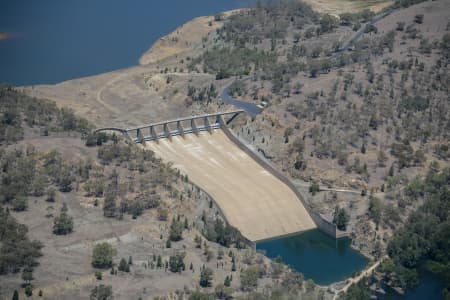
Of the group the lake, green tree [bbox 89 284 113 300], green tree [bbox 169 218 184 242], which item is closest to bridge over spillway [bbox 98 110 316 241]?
the lake

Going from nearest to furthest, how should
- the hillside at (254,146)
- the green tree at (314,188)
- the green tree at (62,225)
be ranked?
the hillside at (254,146) < the green tree at (62,225) < the green tree at (314,188)

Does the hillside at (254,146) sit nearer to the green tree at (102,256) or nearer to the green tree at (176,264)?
the green tree at (176,264)

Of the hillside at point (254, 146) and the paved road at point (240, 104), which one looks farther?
the paved road at point (240, 104)

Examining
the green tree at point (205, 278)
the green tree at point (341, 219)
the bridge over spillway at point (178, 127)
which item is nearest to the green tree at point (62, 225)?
the green tree at point (205, 278)

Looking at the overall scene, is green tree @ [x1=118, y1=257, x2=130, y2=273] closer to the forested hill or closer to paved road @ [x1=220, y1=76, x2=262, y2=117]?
the forested hill

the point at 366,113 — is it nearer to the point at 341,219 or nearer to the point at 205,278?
the point at 341,219

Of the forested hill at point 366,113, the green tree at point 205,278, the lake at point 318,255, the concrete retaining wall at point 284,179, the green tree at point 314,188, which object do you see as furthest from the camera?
the green tree at point 314,188

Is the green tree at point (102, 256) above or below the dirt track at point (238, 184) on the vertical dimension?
below
